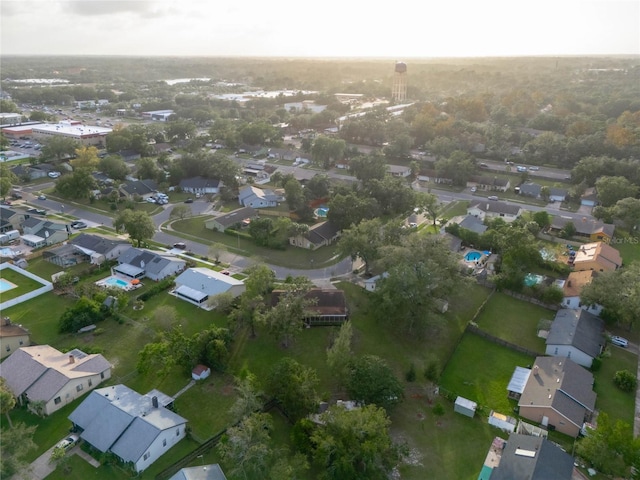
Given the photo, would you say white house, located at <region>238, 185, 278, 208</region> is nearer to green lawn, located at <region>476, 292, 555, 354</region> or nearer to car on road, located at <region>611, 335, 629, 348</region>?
green lawn, located at <region>476, 292, 555, 354</region>

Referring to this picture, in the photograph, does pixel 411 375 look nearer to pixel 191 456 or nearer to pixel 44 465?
pixel 191 456

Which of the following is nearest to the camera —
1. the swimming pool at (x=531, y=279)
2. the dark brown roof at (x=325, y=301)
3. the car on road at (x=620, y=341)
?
the car on road at (x=620, y=341)

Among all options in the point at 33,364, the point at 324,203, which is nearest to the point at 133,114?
the point at 324,203

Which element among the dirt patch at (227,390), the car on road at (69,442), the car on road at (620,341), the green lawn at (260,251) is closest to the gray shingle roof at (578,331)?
the car on road at (620,341)

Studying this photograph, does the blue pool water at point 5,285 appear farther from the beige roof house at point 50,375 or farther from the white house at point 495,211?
the white house at point 495,211

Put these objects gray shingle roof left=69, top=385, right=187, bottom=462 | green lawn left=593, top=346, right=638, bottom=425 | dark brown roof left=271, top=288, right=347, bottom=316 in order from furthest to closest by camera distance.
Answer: dark brown roof left=271, top=288, right=347, bottom=316 → green lawn left=593, top=346, right=638, bottom=425 → gray shingle roof left=69, top=385, right=187, bottom=462

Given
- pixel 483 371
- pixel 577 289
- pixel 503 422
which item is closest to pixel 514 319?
pixel 577 289

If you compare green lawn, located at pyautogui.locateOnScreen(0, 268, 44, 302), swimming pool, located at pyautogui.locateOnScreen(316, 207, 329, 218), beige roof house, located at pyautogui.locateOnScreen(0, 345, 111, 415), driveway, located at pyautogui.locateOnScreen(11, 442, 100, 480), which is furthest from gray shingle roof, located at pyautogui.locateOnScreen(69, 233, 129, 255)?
driveway, located at pyautogui.locateOnScreen(11, 442, 100, 480)

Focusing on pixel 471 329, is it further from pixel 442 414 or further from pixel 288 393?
pixel 288 393
